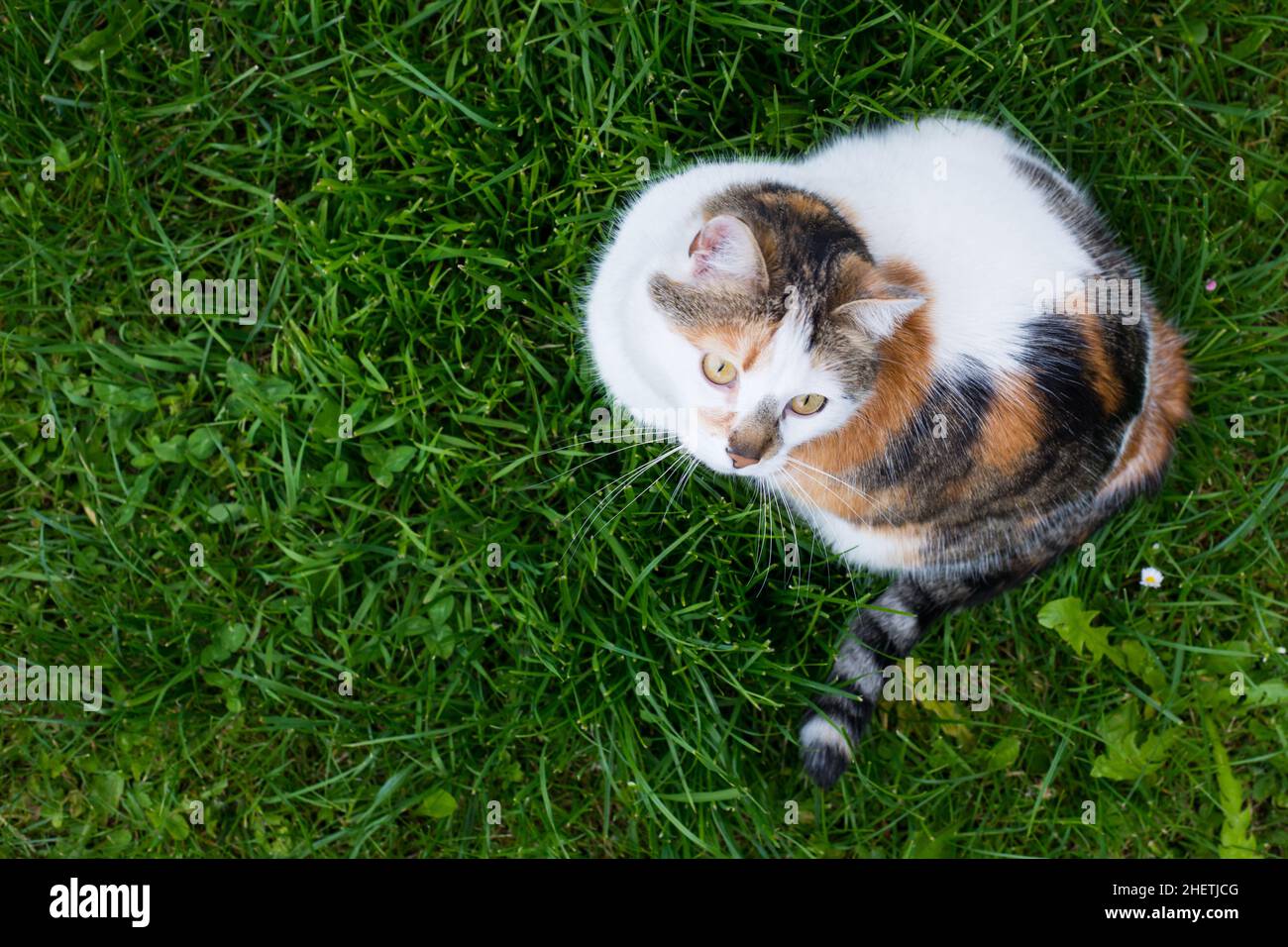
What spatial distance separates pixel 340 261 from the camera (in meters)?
2.64

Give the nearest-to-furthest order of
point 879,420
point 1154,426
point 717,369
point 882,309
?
1. point 882,309
2. point 717,369
3. point 879,420
4. point 1154,426

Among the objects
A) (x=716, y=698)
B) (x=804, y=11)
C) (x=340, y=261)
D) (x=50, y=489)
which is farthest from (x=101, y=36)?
(x=716, y=698)

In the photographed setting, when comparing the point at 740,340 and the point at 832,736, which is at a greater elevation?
the point at 740,340

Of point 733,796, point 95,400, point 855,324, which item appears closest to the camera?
point 855,324

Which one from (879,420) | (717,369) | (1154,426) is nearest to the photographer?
(717,369)

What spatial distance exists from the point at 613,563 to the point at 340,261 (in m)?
1.28

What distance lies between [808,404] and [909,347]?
A: 301 millimetres

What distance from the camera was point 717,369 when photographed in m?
2.09

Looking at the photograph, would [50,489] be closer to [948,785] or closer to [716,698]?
[716,698]

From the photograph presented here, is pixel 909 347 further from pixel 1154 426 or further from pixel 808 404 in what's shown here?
pixel 1154 426

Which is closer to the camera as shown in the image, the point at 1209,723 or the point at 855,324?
the point at 855,324

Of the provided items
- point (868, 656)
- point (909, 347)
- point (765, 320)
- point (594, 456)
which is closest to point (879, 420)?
point (909, 347)

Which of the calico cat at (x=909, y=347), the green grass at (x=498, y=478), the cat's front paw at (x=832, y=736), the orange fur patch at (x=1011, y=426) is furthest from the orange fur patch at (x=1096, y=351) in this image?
the cat's front paw at (x=832, y=736)

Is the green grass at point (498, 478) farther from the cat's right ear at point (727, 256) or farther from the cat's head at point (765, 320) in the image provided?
the cat's right ear at point (727, 256)
